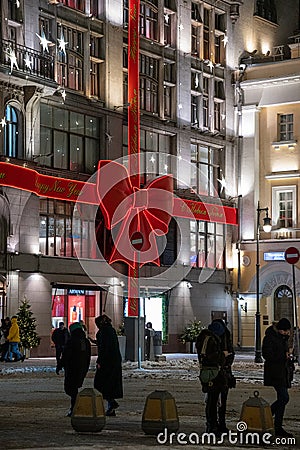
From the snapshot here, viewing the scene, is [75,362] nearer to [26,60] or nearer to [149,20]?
[26,60]

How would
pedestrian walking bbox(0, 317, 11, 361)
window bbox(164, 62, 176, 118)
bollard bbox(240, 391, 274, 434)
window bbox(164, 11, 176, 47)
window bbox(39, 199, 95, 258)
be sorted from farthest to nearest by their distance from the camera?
window bbox(164, 11, 176, 47) < window bbox(164, 62, 176, 118) < window bbox(39, 199, 95, 258) < pedestrian walking bbox(0, 317, 11, 361) < bollard bbox(240, 391, 274, 434)

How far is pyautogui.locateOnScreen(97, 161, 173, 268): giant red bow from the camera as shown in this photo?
47.4m

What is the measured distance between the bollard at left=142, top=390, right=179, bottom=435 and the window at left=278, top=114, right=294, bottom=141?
134 feet

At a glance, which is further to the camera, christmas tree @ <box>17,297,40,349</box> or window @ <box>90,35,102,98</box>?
window @ <box>90,35,102,98</box>

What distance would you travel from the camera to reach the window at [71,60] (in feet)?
153

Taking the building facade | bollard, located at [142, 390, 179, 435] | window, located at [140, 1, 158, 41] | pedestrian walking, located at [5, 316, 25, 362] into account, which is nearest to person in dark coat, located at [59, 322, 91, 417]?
bollard, located at [142, 390, 179, 435]

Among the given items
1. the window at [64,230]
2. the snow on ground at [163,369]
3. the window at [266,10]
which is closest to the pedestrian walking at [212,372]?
the snow on ground at [163,369]

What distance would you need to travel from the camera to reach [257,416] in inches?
598

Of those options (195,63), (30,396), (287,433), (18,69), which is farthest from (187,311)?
(287,433)

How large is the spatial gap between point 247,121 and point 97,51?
11044 mm

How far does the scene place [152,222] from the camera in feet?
166

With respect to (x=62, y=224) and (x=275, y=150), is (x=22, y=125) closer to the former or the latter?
(x=62, y=224)

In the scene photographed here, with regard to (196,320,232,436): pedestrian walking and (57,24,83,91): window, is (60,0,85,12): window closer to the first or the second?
(57,24,83,91): window

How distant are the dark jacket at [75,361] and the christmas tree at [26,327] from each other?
→ 77.3 feet
